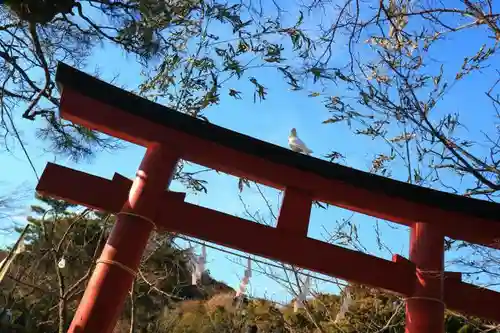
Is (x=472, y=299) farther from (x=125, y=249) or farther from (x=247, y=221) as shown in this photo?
(x=125, y=249)

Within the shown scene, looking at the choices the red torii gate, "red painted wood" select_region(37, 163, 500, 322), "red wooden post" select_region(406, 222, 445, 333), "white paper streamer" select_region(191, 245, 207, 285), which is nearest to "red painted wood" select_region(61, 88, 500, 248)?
the red torii gate

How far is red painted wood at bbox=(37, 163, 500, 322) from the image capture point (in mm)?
2766

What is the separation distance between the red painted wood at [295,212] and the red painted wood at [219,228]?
88mm

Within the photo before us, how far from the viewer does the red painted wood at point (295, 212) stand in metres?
3.02

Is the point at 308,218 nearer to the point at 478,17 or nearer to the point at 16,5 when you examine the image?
the point at 478,17

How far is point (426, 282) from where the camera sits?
2.99m

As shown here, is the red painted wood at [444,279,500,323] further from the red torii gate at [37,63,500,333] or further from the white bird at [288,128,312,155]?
the white bird at [288,128,312,155]

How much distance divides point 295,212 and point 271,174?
31 cm

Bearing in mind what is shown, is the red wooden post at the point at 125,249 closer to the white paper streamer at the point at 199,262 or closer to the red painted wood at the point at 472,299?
the white paper streamer at the point at 199,262

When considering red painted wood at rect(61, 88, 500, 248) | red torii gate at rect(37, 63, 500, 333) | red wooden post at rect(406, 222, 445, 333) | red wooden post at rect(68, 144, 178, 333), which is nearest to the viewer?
red wooden post at rect(68, 144, 178, 333)

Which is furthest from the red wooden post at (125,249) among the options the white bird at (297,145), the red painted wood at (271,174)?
the white bird at (297,145)

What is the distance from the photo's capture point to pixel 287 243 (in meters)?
2.91

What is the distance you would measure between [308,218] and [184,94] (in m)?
1.94

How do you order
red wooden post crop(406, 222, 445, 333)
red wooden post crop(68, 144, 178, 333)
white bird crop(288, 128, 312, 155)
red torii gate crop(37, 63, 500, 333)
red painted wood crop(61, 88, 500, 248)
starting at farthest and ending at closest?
white bird crop(288, 128, 312, 155)
red painted wood crop(61, 88, 500, 248)
red wooden post crop(406, 222, 445, 333)
red torii gate crop(37, 63, 500, 333)
red wooden post crop(68, 144, 178, 333)
